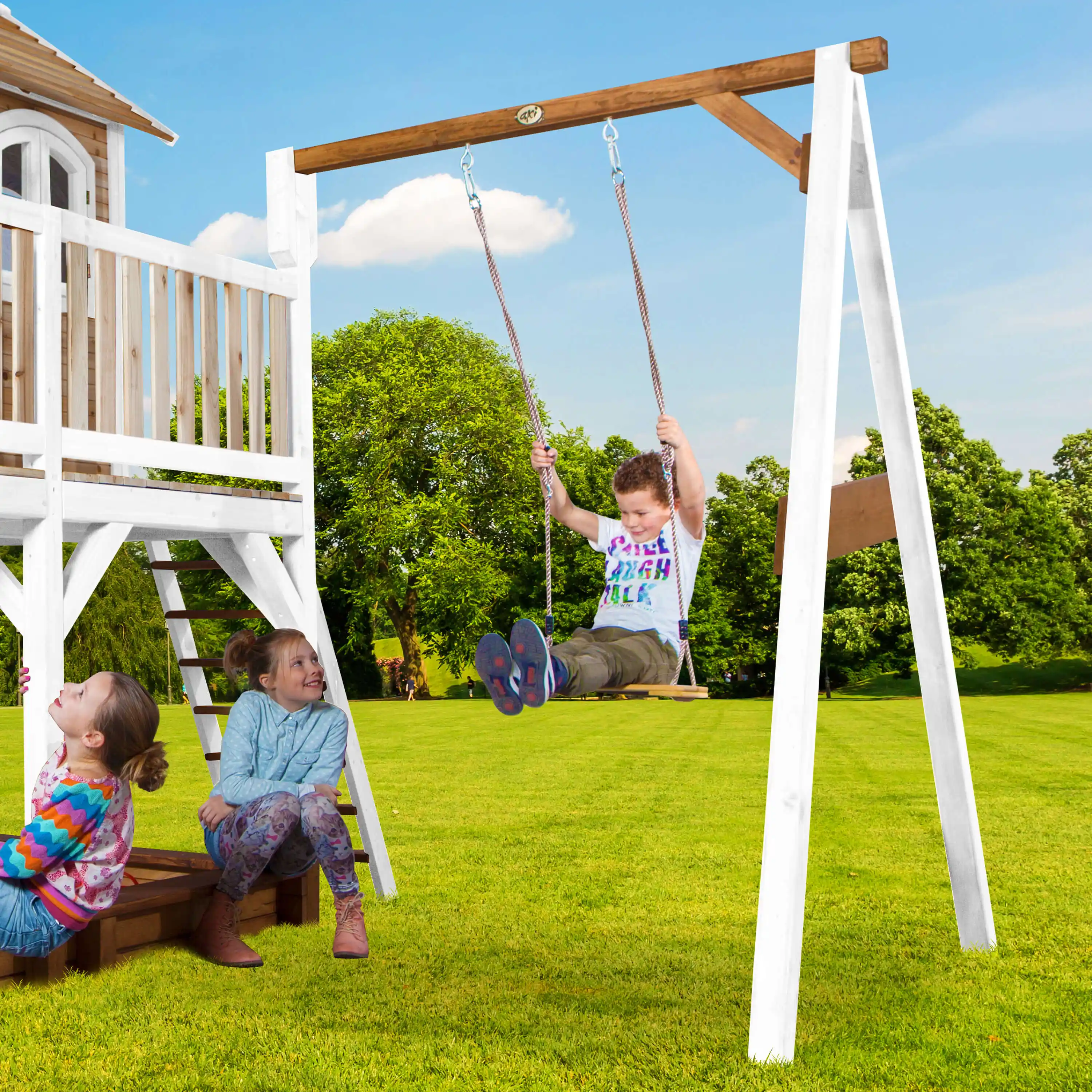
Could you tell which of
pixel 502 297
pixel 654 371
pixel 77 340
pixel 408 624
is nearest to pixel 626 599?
pixel 654 371

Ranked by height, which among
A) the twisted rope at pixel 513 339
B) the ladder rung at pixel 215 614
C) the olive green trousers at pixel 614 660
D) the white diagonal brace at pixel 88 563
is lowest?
the olive green trousers at pixel 614 660

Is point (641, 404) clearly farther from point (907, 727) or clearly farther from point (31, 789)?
point (907, 727)

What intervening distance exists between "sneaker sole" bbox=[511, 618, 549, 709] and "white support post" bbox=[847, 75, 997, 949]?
1626mm

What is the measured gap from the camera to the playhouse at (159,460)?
5.15 m

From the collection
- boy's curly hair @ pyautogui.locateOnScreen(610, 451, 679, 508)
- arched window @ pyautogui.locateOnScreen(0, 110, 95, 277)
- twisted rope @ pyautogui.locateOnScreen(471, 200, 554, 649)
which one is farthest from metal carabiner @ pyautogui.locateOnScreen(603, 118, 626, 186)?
arched window @ pyautogui.locateOnScreen(0, 110, 95, 277)

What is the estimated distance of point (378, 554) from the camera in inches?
969

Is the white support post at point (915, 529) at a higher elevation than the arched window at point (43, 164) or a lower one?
lower

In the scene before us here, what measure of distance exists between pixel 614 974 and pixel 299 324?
3651 mm

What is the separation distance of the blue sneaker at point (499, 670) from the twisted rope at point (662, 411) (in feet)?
2.52

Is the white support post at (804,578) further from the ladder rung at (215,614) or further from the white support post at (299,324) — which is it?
the white support post at (299,324)

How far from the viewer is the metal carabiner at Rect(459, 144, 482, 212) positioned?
18.5ft

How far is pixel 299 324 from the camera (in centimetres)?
651

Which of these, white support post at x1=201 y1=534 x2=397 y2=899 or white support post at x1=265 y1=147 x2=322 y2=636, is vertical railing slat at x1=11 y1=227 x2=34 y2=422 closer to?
white support post at x1=201 y1=534 x2=397 y2=899

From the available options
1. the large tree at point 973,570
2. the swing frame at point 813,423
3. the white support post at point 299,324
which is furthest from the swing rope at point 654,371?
the large tree at point 973,570
